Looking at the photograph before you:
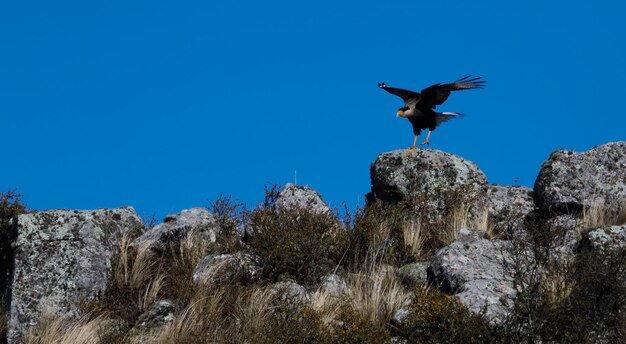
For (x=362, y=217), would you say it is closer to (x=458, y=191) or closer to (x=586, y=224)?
(x=458, y=191)

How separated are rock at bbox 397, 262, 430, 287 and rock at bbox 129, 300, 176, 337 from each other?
275 centimetres

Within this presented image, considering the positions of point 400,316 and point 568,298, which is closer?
point 568,298

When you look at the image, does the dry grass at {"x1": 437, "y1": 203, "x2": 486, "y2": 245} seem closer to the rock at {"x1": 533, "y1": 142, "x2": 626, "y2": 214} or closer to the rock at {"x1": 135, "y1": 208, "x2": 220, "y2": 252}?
the rock at {"x1": 533, "y1": 142, "x2": 626, "y2": 214}

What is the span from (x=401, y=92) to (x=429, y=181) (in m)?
2.13

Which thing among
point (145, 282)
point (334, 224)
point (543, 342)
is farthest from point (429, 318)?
point (145, 282)

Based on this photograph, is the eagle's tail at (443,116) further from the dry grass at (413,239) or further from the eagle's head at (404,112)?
the dry grass at (413,239)

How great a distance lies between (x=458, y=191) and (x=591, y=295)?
4.21 meters

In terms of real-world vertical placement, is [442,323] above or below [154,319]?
below

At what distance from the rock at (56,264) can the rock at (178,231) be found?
2.16 ft

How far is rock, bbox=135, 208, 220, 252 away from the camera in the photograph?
13734 millimetres

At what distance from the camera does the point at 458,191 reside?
46.7 ft

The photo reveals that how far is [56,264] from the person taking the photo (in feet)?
41.6

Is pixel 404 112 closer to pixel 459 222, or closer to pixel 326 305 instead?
pixel 459 222

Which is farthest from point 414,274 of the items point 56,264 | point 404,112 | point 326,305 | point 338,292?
point 404,112
